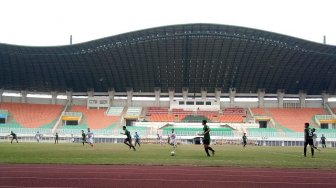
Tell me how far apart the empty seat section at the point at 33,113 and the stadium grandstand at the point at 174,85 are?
20cm

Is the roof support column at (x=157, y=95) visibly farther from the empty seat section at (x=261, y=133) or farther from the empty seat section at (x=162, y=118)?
the empty seat section at (x=261, y=133)

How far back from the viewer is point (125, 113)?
288 feet

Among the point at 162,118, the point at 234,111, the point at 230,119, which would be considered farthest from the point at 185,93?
the point at 230,119

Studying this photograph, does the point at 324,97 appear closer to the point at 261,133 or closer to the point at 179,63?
the point at 261,133

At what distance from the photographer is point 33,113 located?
8462 cm

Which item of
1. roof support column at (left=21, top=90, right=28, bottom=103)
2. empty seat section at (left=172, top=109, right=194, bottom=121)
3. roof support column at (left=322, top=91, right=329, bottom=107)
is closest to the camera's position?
empty seat section at (left=172, top=109, right=194, bottom=121)

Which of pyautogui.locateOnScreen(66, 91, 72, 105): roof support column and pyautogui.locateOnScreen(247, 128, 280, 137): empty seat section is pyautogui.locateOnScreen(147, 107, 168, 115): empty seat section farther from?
pyautogui.locateOnScreen(247, 128, 280, 137): empty seat section

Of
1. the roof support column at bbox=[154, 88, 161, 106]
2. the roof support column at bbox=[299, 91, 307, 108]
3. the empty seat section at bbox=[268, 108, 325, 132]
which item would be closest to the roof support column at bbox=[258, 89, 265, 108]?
the empty seat section at bbox=[268, 108, 325, 132]

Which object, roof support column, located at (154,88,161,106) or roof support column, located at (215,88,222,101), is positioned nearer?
roof support column, located at (215,88,222,101)

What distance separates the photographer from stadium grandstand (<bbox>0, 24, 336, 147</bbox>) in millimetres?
75812

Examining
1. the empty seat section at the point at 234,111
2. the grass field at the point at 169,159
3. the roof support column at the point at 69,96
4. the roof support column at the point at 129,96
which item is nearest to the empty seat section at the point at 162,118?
the roof support column at the point at 129,96

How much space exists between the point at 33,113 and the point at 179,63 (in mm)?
31059

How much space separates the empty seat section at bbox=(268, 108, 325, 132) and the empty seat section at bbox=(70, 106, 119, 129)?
32666mm

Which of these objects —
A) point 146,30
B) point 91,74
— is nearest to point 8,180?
point 146,30
